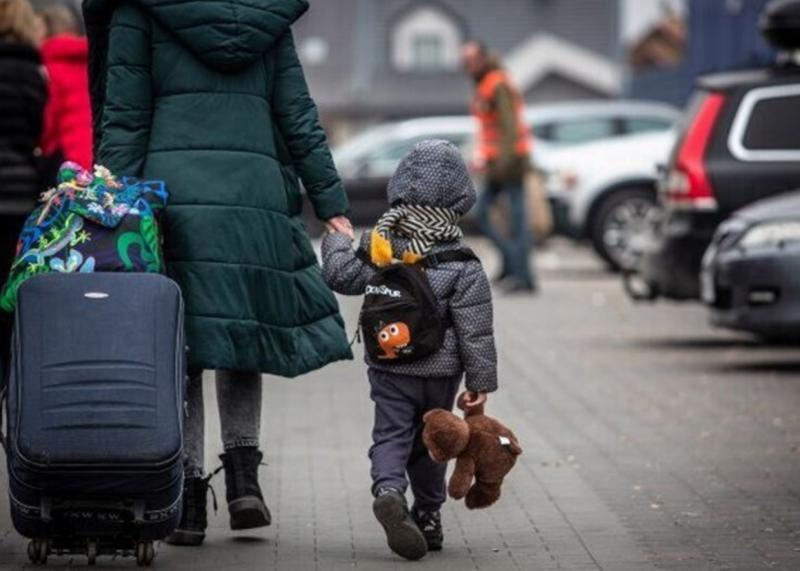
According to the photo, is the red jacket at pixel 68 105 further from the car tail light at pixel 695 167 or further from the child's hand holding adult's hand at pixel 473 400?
the car tail light at pixel 695 167

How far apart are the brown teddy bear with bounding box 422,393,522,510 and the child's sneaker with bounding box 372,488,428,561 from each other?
0.16 meters

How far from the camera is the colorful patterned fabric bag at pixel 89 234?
7.11 metres

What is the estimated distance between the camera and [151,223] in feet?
23.6

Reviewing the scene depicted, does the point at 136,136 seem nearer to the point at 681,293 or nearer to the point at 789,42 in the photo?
the point at 681,293

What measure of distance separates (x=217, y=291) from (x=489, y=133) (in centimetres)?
1286

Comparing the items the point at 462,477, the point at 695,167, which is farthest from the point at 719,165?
the point at 462,477

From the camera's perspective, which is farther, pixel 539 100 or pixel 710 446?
pixel 539 100

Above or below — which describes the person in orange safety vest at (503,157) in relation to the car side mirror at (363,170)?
above

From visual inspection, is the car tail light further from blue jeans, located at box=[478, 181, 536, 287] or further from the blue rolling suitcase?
the blue rolling suitcase

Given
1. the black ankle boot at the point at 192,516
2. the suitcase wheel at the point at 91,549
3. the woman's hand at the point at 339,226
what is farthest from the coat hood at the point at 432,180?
the suitcase wheel at the point at 91,549

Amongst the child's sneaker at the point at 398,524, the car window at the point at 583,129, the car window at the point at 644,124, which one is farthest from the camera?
the car window at the point at 583,129

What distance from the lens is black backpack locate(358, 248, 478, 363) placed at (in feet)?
23.8

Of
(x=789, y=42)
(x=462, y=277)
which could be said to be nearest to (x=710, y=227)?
(x=789, y=42)

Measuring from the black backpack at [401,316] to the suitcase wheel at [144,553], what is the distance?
878mm
